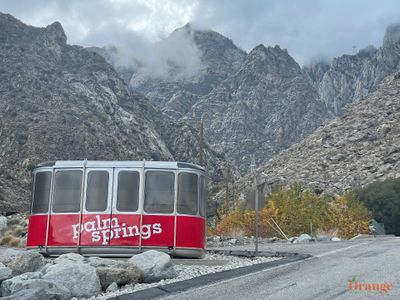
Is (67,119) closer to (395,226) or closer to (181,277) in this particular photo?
(395,226)

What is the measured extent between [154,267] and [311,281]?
3.06m

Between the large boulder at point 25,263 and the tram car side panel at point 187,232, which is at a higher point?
the tram car side panel at point 187,232

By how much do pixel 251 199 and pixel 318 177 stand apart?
56233 millimetres

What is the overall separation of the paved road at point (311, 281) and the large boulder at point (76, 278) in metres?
1.92

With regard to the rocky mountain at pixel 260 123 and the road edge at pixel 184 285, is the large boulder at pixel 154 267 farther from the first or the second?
the rocky mountain at pixel 260 123

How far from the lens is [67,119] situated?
7812 cm

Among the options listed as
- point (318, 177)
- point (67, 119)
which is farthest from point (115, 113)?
point (318, 177)

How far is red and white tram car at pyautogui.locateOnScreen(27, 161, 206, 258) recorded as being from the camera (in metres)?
13.8

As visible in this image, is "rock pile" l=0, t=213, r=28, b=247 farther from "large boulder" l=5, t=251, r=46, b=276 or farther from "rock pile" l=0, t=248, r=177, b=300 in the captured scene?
"rock pile" l=0, t=248, r=177, b=300

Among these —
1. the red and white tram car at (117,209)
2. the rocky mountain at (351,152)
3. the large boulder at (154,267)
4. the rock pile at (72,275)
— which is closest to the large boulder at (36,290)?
the rock pile at (72,275)

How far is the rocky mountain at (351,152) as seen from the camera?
69062 millimetres

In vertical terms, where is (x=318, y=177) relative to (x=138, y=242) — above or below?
above

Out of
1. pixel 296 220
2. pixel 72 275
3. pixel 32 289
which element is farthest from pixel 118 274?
pixel 296 220

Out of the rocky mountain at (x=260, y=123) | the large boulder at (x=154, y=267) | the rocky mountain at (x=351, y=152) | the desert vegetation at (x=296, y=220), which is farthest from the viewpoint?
the rocky mountain at (x=260, y=123)
